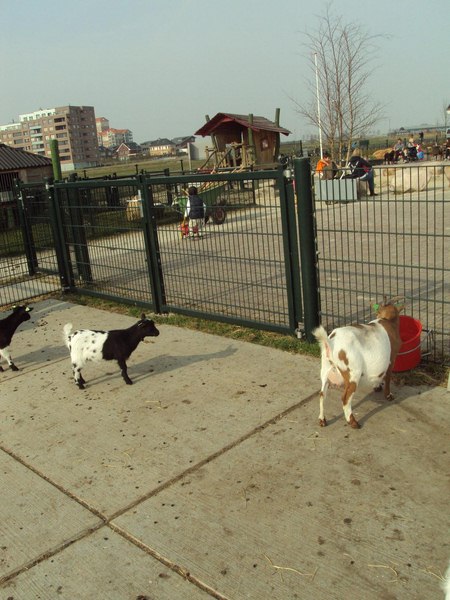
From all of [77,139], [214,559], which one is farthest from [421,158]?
[77,139]

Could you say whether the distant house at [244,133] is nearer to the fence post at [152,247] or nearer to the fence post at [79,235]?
the fence post at [79,235]

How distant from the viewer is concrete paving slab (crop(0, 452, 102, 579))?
3.08 m

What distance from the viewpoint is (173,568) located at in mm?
2855

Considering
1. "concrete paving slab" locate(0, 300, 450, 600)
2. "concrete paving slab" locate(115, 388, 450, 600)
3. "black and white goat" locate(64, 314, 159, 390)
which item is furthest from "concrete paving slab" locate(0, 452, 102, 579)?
"black and white goat" locate(64, 314, 159, 390)

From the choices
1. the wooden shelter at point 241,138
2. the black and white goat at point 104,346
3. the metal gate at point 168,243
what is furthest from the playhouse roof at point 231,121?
the black and white goat at point 104,346

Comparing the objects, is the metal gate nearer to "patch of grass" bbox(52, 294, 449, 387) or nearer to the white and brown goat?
"patch of grass" bbox(52, 294, 449, 387)

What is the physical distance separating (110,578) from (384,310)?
106 inches

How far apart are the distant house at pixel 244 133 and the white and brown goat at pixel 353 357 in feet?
68.4

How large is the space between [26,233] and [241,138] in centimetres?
1769

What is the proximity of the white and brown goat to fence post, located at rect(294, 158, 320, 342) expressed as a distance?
136 cm

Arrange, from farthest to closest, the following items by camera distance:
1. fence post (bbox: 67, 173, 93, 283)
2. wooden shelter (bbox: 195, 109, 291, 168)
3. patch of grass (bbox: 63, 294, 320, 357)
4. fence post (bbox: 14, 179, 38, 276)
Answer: wooden shelter (bbox: 195, 109, 291, 168)
fence post (bbox: 14, 179, 38, 276)
fence post (bbox: 67, 173, 93, 283)
patch of grass (bbox: 63, 294, 320, 357)

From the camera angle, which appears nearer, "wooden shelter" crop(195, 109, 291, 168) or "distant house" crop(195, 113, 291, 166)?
"wooden shelter" crop(195, 109, 291, 168)

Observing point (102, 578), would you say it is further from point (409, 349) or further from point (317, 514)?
point (409, 349)

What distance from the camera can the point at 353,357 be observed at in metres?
3.88
